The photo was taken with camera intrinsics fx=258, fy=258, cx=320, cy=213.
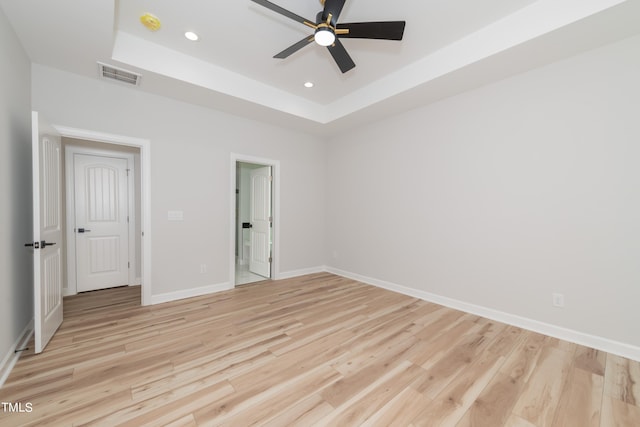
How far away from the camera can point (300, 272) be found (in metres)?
5.06

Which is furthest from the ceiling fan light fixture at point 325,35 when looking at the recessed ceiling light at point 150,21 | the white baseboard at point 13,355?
the white baseboard at point 13,355

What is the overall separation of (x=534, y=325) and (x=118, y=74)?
5.46 metres

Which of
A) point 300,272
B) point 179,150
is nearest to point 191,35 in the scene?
point 179,150

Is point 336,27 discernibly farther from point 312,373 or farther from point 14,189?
point 14,189

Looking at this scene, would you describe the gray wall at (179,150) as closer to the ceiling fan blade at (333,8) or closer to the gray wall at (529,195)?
the gray wall at (529,195)

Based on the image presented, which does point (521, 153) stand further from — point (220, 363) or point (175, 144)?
point (175, 144)

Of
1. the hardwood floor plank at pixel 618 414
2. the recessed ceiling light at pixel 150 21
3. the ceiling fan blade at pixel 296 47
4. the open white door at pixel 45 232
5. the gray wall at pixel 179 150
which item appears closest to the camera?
the hardwood floor plank at pixel 618 414

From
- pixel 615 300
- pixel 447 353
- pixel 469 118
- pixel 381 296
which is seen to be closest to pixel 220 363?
pixel 447 353

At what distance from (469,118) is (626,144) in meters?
1.43

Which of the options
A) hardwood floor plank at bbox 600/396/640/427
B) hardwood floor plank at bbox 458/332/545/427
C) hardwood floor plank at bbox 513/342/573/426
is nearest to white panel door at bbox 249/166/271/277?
hardwood floor plank at bbox 458/332/545/427

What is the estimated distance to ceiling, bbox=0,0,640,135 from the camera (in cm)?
221

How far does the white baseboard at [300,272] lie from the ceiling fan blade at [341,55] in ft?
11.5

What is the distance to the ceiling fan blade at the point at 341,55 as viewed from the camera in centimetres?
240

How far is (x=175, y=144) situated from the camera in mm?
3652
